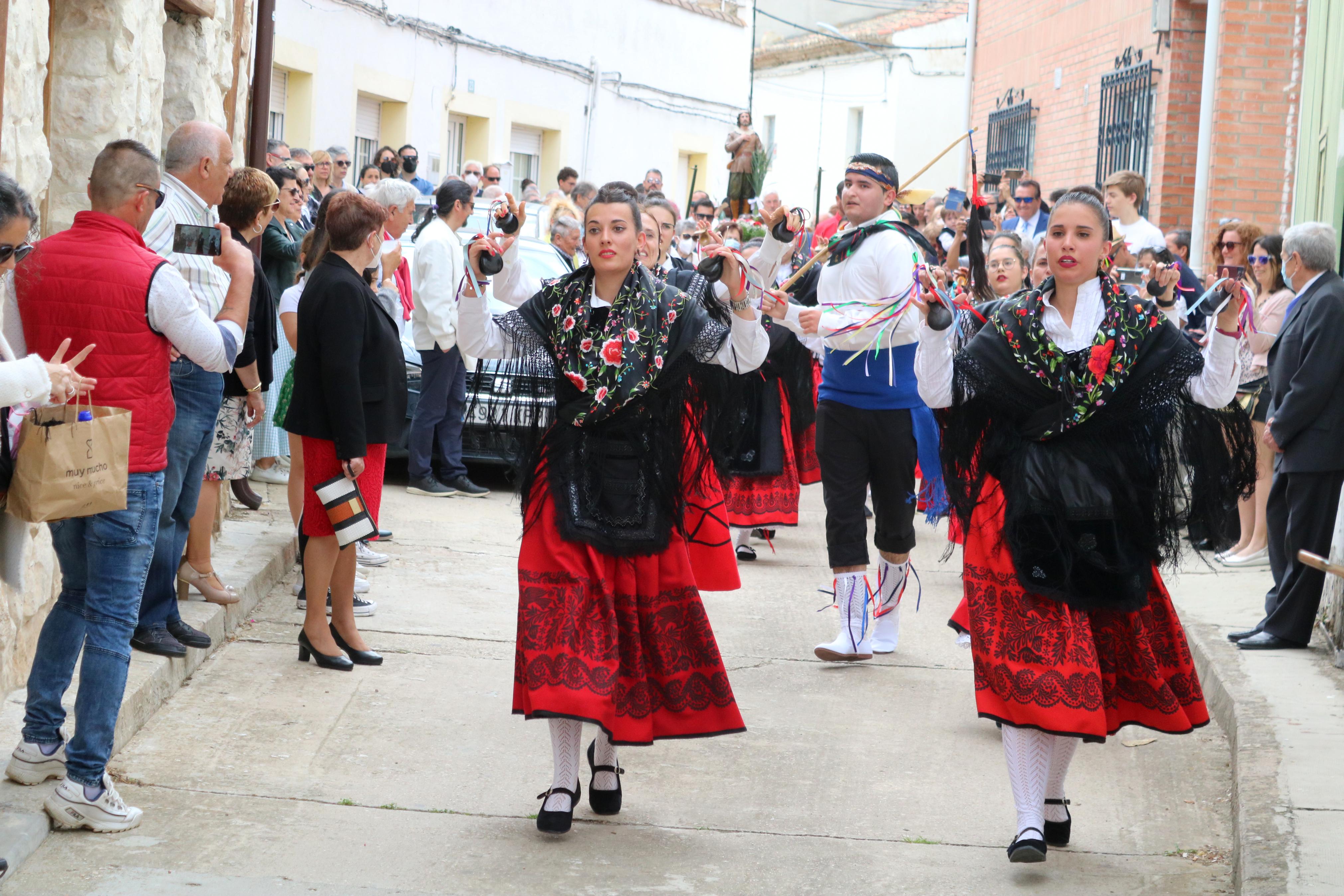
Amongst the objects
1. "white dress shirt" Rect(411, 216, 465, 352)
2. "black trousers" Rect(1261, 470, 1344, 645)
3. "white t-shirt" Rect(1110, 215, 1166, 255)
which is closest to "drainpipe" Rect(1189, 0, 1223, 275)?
"white t-shirt" Rect(1110, 215, 1166, 255)

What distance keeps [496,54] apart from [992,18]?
6846mm

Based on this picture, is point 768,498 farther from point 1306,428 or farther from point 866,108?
point 866,108

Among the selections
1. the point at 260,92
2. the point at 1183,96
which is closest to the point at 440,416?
the point at 260,92

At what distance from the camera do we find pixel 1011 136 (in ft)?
65.6

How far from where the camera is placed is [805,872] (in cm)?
443

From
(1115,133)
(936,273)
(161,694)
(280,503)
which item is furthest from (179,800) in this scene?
(1115,133)

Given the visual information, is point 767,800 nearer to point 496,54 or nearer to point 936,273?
point 936,273

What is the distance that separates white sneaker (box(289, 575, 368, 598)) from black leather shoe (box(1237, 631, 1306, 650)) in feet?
13.5

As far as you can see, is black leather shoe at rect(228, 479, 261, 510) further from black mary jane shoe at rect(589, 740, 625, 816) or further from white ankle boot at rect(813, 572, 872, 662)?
black mary jane shoe at rect(589, 740, 625, 816)

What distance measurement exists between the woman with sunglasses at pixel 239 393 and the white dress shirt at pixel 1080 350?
270 centimetres

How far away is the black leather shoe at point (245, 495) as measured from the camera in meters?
8.63

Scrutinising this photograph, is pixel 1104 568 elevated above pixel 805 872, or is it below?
above

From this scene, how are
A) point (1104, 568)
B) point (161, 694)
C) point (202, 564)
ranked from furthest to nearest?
point (202, 564)
point (161, 694)
point (1104, 568)

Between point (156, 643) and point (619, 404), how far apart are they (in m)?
2.20
